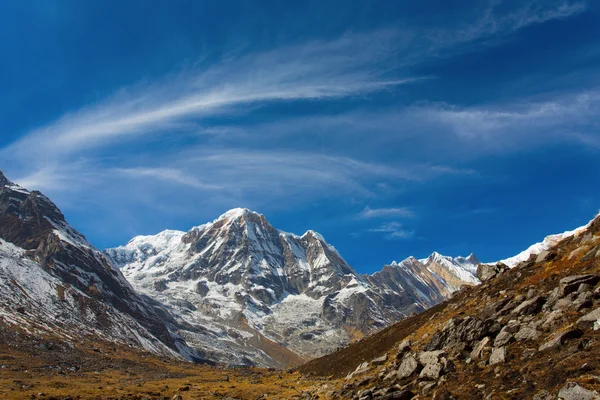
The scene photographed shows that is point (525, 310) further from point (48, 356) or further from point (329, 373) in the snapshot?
point (48, 356)

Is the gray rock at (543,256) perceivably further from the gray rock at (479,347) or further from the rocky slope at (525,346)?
the gray rock at (479,347)

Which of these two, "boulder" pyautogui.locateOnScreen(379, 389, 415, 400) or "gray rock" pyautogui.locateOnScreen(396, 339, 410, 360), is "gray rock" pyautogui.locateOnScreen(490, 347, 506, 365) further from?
"gray rock" pyautogui.locateOnScreen(396, 339, 410, 360)

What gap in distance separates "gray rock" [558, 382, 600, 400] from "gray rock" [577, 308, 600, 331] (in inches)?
279

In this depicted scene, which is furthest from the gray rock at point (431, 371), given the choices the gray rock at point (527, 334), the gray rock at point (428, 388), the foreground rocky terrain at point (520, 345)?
the gray rock at point (527, 334)

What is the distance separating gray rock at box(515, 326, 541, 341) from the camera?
30.3 metres

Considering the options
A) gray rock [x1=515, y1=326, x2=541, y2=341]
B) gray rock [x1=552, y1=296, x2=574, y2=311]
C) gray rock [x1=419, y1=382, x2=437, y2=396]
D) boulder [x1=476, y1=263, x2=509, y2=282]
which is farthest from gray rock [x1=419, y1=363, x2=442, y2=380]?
boulder [x1=476, y1=263, x2=509, y2=282]

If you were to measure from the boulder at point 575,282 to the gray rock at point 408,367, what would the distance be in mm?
13200

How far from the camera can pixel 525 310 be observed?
3522cm

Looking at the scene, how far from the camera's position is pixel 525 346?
29.8 m

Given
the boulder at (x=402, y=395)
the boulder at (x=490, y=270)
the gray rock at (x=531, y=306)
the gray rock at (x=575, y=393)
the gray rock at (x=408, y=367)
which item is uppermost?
the boulder at (x=490, y=270)

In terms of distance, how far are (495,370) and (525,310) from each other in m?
8.71

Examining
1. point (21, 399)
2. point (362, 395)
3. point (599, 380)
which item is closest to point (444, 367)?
point (362, 395)

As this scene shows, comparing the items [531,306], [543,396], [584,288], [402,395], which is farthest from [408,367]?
[543,396]

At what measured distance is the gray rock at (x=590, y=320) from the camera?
87.5 feet
